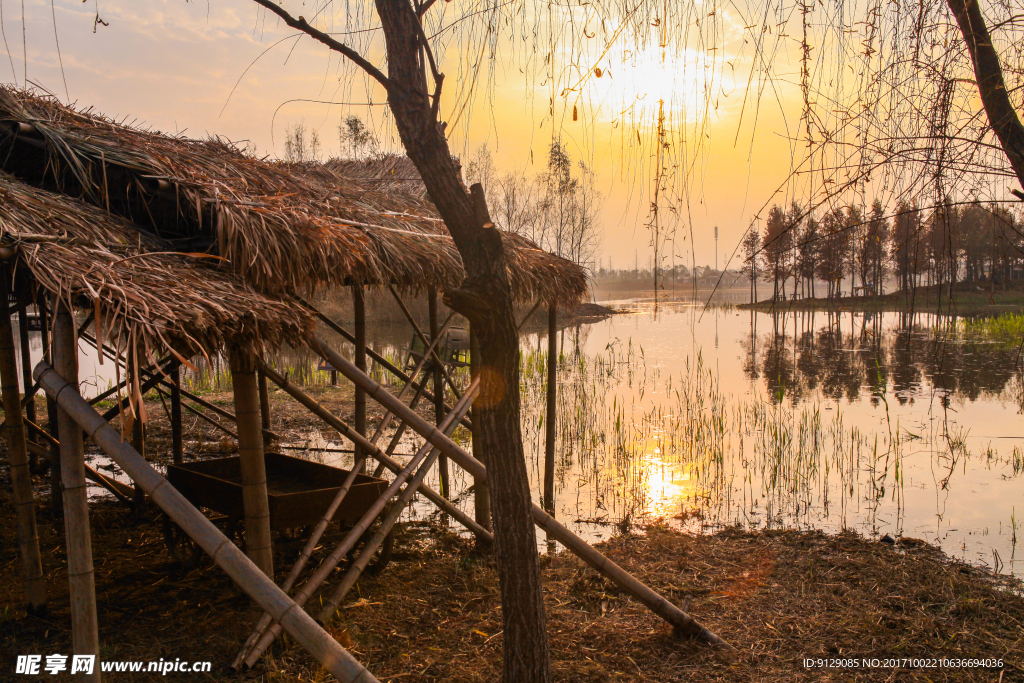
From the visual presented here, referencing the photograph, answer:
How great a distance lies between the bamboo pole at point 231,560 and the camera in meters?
2.82

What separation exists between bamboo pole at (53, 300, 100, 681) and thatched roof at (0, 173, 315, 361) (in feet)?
0.61

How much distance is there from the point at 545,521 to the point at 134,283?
244 centimetres

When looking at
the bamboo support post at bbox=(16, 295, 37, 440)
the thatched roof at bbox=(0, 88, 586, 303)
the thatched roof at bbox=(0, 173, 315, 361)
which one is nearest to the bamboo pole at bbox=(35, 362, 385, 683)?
the thatched roof at bbox=(0, 173, 315, 361)

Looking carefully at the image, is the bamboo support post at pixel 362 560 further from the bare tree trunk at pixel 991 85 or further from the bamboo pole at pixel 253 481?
the bare tree trunk at pixel 991 85

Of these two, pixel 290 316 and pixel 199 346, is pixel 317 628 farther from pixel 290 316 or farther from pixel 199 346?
pixel 290 316

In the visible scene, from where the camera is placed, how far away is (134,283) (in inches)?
127

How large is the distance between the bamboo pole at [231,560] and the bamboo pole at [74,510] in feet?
0.60

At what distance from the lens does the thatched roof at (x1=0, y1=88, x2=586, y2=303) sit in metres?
4.11

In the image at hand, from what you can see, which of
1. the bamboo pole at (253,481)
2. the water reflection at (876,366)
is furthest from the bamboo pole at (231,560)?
the water reflection at (876,366)

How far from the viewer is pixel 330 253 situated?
14.2 feet

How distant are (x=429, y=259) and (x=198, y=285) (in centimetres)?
208

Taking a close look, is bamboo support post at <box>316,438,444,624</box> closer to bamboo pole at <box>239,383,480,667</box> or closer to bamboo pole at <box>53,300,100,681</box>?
bamboo pole at <box>239,383,480,667</box>

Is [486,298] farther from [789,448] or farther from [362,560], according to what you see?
[789,448]

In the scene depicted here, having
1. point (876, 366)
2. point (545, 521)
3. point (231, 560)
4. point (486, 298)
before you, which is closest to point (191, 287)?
point (231, 560)
